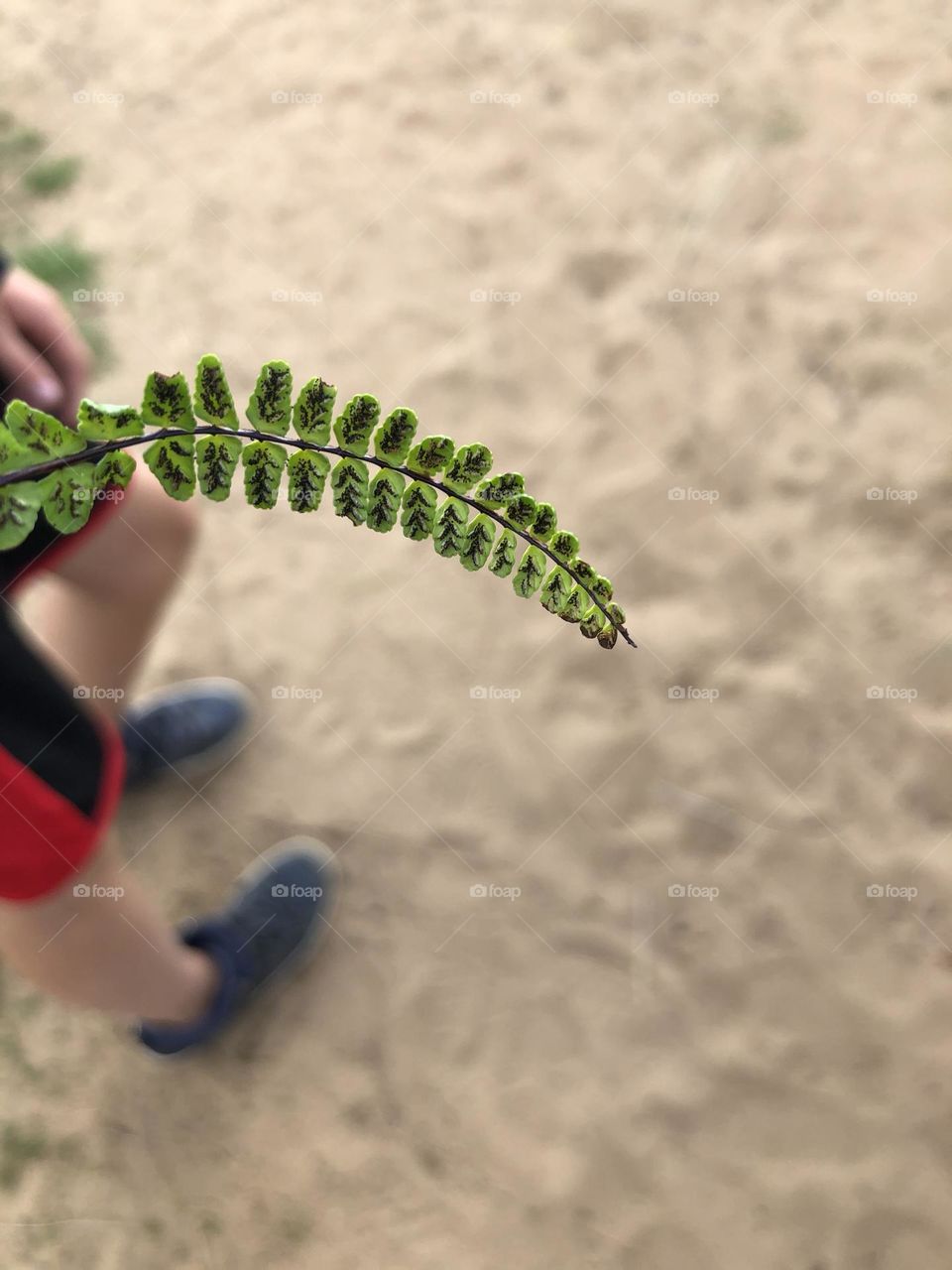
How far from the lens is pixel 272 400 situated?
33.0 inches

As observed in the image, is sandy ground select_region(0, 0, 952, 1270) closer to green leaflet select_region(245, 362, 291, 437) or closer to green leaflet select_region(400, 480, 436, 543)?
green leaflet select_region(400, 480, 436, 543)

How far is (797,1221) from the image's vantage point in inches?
76.0

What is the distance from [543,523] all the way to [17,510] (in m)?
0.46

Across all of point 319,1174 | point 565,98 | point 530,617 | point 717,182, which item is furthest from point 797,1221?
point 565,98

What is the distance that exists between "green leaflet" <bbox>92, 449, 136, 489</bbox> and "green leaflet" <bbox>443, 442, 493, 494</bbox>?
0.91ft

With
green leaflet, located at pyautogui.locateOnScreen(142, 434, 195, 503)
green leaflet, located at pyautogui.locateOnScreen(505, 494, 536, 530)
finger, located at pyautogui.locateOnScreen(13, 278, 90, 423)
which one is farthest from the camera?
finger, located at pyautogui.locateOnScreen(13, 278, 90, 423)

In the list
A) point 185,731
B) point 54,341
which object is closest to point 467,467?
point 54,341

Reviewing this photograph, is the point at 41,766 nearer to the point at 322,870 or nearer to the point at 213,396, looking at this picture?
the point at 213,396

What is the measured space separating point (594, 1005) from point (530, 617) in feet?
2.86

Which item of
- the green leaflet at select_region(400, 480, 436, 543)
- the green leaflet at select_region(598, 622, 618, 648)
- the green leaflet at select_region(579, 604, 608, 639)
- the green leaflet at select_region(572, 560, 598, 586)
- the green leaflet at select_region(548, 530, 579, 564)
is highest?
the green leaflet at select_region(400, 480, 436, 543)

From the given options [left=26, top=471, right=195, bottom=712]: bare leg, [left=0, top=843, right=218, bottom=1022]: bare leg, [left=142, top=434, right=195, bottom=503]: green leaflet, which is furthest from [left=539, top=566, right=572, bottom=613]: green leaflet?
[left=26, top=471, right=195, bottom=712]: bare leg

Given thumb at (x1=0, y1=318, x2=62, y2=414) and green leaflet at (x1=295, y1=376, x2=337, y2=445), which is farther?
thumb at (x1=0, y1=318, x2=62, y2=414)

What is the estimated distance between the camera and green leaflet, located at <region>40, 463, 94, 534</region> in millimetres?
751

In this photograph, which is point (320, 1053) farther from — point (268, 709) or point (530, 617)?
point (530, 617)
